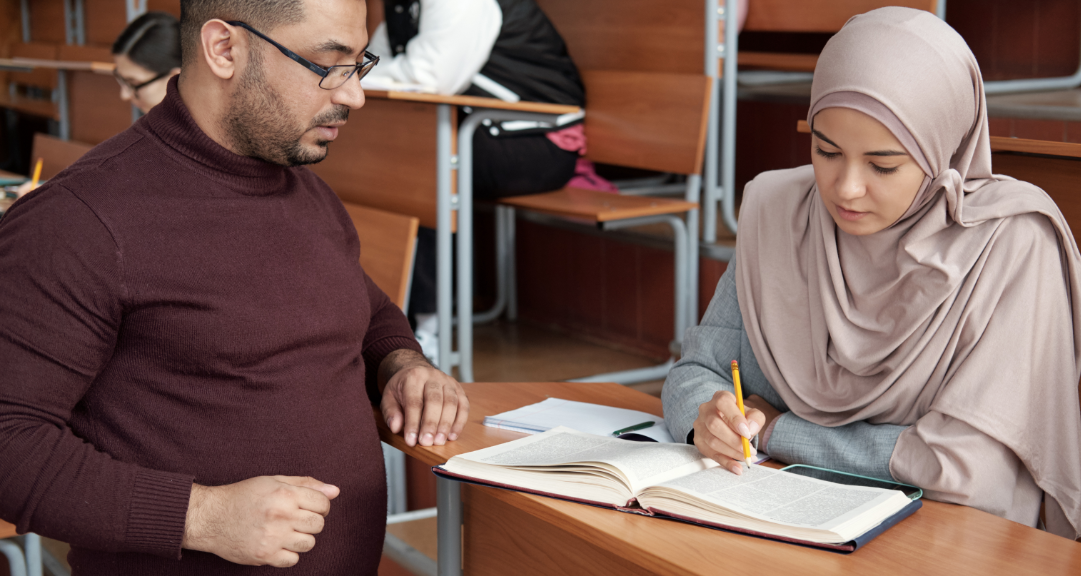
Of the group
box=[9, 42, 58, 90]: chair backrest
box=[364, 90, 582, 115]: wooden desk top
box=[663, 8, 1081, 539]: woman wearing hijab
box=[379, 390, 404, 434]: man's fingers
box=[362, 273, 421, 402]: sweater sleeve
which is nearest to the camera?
box=[663, 8, 1081, 539]: woman wearing hijab

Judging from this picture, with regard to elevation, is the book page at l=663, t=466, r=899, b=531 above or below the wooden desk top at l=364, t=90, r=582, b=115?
below

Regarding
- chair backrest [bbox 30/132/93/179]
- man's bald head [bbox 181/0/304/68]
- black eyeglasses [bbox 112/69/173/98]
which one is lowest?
chair backrest [bbox 30/132/93/179]

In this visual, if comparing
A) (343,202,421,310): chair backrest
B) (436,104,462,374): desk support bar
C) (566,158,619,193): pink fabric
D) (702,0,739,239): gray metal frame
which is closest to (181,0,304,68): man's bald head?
(343,202,421,310): chair backrest

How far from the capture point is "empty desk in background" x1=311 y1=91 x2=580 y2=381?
2.50 m

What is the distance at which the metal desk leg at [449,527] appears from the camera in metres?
1.38

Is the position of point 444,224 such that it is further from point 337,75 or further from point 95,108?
point 95,108

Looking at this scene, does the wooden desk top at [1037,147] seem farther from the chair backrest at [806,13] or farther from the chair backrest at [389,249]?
the chair backrest at [806,13]

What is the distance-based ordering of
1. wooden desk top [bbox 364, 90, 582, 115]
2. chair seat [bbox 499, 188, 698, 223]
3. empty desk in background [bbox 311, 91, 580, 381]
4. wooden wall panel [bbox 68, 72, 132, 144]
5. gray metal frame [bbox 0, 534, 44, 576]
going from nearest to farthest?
gray metal frame [bbox 0, 534, 44, 576] < wooden desk top [bbox 364, 90, 582, 115] < empty desk in background [bbox 311, 91, 580, 381] < chair seat [bbox 499, 188, 698, 223] < wooden wall panel [bbox 68, 72, 132, 144]

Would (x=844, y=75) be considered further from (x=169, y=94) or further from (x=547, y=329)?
(x=547, y=329)

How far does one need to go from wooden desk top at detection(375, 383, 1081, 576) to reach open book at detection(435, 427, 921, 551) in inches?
0.5

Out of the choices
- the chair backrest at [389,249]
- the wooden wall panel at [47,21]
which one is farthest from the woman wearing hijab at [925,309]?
the wooden wall panel at [47,21]

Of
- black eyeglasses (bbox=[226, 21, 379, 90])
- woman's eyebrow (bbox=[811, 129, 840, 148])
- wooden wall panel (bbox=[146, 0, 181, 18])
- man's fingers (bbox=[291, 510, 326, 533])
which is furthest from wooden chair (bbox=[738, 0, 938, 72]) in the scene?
wooden wall panel (bbox=[146, 0, 181, 18])

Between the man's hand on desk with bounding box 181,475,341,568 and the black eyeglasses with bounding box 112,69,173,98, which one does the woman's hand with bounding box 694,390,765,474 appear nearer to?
the man's hand on desk with bounding box 181,475,341,568

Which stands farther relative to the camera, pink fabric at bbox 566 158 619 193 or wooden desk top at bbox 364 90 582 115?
pink fabric at bbox 566 158 619 193
